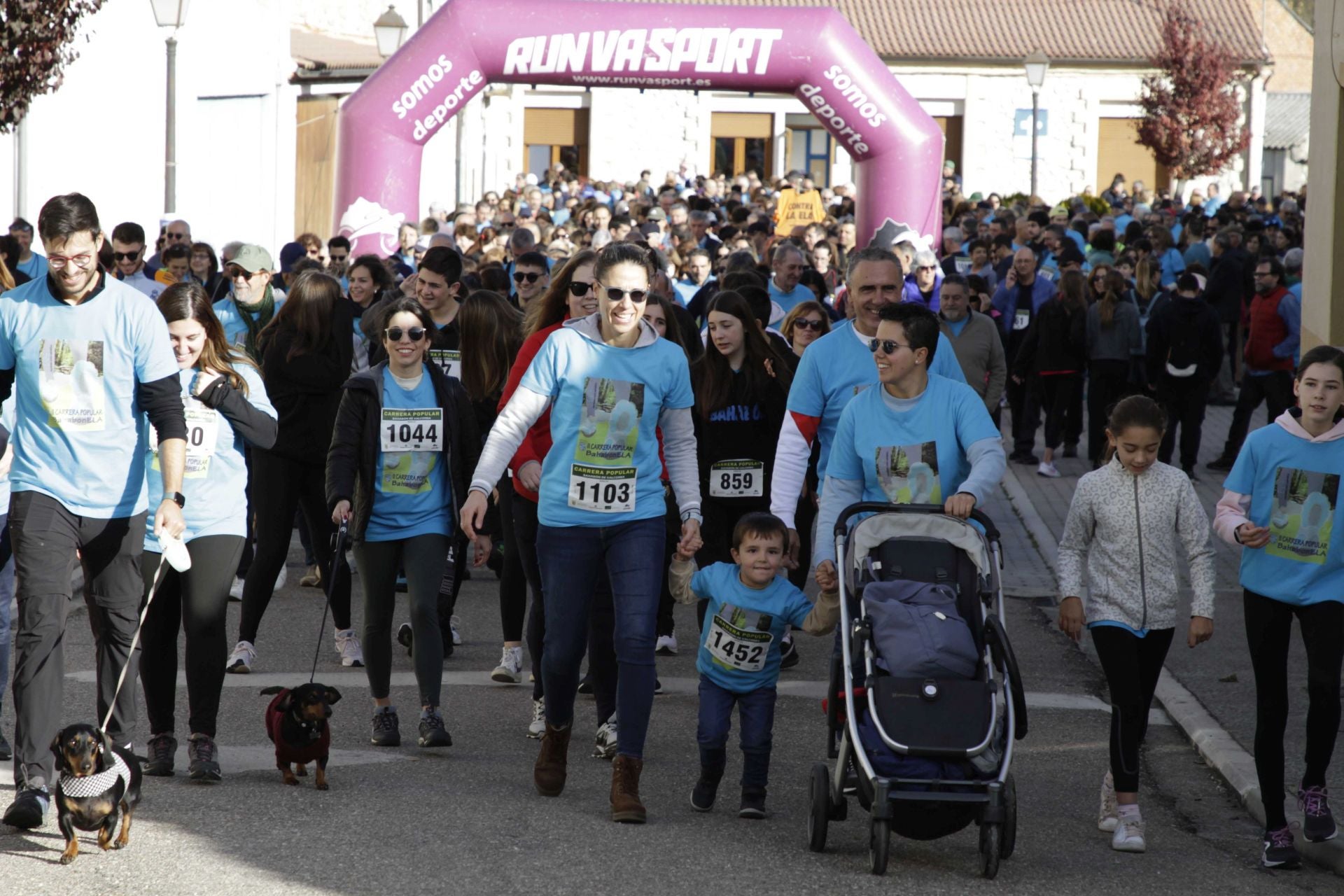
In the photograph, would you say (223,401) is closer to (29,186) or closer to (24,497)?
(24,497)

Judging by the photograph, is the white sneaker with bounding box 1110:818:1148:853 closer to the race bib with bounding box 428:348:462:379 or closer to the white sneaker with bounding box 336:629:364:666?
the white sneaker with bounding box 336:629:364:666

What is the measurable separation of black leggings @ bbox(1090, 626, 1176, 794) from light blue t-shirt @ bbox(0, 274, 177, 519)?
322 cm

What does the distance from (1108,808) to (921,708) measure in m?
1.06

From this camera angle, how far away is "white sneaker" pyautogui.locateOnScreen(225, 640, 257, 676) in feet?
26.9

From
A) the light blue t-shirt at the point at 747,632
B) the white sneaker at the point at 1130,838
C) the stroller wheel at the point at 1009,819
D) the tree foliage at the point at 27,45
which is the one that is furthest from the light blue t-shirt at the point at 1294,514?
the tree foliage at the point at 27,45

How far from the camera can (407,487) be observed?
6.88m

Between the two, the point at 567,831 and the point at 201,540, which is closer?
the point at 567,831

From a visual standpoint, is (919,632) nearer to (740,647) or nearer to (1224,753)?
(740,647)

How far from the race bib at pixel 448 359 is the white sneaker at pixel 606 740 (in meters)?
2.84

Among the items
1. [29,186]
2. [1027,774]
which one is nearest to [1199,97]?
[29,186]

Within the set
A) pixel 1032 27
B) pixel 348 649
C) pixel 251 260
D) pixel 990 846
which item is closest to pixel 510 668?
pixel 348 649

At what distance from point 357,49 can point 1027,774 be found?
29.9 m

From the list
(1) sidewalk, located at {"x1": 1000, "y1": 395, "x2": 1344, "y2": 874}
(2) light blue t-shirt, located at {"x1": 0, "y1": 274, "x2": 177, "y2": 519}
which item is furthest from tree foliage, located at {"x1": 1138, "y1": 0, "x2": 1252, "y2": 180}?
(2) light blue t-shirt, located at {"x1": 0, "y1": 274, "x2": 177, "y2": 519}

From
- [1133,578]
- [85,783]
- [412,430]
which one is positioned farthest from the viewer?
[412,430]
